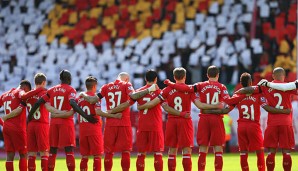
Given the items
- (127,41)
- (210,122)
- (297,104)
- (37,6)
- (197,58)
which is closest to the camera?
(210,122)

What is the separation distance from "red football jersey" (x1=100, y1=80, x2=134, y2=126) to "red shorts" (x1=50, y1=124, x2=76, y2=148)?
26.3 inches

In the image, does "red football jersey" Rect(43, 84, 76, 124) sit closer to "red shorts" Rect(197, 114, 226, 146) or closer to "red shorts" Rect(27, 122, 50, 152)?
"red shorts" Rect(27, 122, 50, 152)

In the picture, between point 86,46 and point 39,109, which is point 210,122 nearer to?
point 39,109

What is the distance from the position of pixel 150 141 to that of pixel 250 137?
5.45 feet

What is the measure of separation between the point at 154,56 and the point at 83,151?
1193 centimetres

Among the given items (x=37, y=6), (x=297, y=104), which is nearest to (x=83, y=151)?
(x=297, y=104)

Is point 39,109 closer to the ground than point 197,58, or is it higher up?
closer to the ground

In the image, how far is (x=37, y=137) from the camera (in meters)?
15.0

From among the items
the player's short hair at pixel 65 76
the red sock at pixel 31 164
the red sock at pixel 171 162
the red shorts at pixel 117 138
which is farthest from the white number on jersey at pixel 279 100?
the red sock at pixel 31 164

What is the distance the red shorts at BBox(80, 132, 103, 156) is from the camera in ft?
48.2

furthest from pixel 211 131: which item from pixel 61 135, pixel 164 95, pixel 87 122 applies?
pixel 61 135

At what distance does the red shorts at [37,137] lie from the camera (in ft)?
48.9

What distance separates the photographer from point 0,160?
20656 mm

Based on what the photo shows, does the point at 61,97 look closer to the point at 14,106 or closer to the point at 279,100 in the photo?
the point at 14,106
